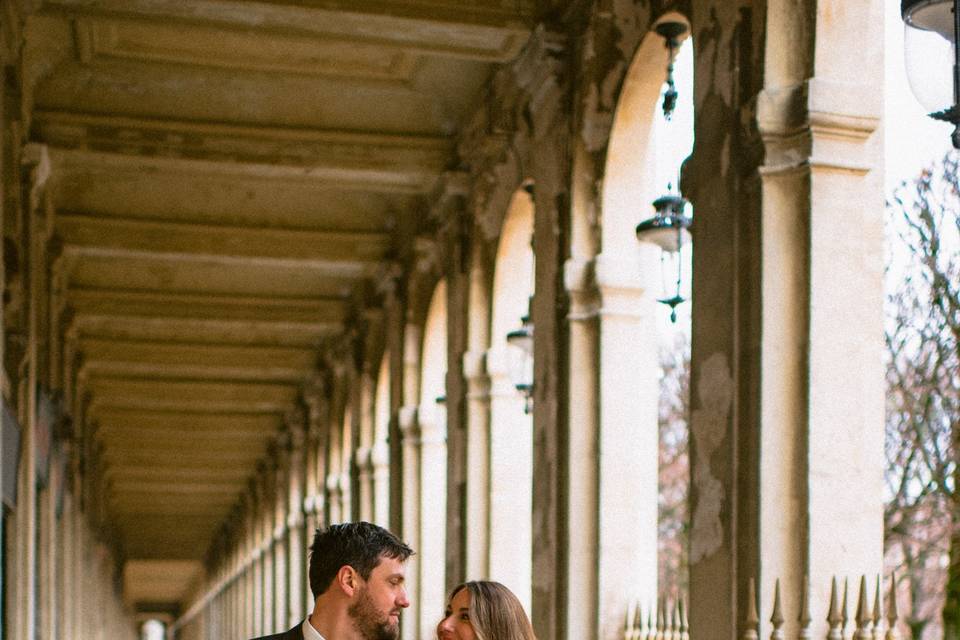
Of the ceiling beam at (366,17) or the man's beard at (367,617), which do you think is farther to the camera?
the ceiling beam at (366,17)

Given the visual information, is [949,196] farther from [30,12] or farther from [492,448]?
[30,12]

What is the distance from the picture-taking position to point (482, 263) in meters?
15.4

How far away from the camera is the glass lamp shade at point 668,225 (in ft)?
32.0

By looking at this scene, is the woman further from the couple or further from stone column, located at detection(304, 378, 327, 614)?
stone column, located at detection(304, 378, 327, 614)

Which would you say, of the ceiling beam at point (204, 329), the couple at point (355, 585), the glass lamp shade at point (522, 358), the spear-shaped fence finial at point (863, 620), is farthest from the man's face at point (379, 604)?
the ceiling beam at point (204, 329)

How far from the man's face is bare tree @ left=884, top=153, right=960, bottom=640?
9.63 metres

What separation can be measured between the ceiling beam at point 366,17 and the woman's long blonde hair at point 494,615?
301 inches

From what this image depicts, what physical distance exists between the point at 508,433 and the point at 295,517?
61.4 feet

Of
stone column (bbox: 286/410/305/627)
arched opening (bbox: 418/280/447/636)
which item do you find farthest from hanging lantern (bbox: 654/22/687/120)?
stone column (bbox: 286/410/305/627)

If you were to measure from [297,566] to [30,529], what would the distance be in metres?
17.2

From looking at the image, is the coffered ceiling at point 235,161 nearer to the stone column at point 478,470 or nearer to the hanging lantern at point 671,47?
the stone column at point 478,470

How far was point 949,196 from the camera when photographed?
15148 mm

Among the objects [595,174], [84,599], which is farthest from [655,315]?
[84,599]

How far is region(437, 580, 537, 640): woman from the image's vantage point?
4.96 m
